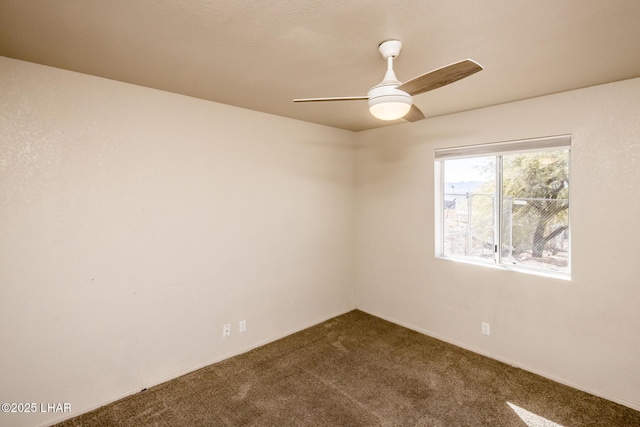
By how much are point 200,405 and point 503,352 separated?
2783mm

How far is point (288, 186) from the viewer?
3.71m

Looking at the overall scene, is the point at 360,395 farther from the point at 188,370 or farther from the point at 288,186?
the point at 288,186

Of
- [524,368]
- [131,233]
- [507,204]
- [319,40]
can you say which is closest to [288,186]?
[131,233]

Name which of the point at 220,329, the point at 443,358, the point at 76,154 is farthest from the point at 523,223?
the point at 76,154

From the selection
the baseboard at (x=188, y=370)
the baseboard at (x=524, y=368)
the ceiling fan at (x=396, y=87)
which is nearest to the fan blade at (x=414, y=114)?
the ceiling fan at (x=396, y=87)

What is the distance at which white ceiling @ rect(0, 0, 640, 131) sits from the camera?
151 cm

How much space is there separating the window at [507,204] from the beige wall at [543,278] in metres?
0.13

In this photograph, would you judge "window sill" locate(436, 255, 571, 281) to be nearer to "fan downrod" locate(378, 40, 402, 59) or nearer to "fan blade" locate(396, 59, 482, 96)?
"fan blade" locate(396, 59, 482, 96)

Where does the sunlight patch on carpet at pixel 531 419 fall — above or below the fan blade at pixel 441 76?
below

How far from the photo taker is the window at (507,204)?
2.88m

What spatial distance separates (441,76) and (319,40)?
0.71 m

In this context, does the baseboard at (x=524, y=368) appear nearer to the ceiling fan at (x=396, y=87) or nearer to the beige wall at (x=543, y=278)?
the beige wall at (x=543, y=278)

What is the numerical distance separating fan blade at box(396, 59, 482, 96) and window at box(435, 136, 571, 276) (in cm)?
181

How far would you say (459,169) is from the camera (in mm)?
3549
